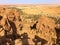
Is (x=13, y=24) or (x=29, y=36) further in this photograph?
(x=13, y=24)

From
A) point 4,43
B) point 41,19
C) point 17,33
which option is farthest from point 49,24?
point 4,43

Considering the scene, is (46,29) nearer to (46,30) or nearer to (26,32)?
(46,30)

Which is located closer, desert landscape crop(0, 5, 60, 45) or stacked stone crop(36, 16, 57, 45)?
desert landscape crop(0, 5, 60, 45)

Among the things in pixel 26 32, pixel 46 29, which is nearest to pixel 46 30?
pixel 46 29

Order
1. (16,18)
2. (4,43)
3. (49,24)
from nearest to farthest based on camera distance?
1. (4,43)
2. (49,24)
3. (16,18)

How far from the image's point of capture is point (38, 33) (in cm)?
788

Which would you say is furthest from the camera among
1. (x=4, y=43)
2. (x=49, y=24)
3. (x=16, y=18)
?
(x=16, y=18)

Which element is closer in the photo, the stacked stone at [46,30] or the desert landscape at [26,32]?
the desert landscape at [26,32]

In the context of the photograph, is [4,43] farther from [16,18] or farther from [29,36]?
[16,18]

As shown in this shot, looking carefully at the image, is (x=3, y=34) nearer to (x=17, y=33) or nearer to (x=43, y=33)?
(x=17, y=33)

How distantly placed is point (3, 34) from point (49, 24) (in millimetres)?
1654

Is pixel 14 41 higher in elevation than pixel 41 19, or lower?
lower

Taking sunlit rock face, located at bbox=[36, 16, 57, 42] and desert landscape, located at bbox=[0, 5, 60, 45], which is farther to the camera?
sunlit rock face, located at bbox=[36, 16, 57, 42]

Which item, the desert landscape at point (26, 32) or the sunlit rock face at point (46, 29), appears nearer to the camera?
the desert landscape at point (26, 32)
